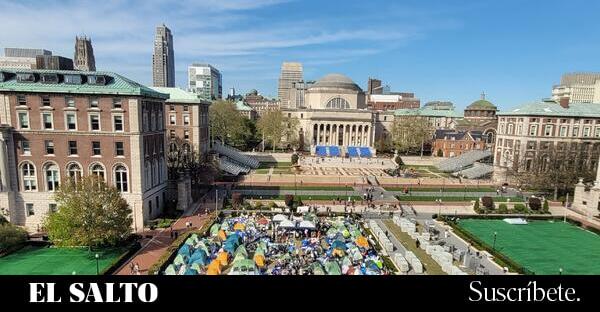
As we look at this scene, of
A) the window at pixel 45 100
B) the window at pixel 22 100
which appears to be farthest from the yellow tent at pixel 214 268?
the window at pixel 22 100

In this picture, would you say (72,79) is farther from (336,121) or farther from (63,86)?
(336,121)

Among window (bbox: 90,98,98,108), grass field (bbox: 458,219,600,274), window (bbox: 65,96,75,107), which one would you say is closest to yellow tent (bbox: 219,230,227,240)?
window (bbox: 90,98,98,108)

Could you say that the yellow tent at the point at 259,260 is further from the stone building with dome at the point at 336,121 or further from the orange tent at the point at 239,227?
the stone building with dome at the point at 336,121

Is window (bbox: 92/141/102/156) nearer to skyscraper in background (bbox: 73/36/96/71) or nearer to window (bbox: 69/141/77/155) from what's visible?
window (bbox: 69/141/77/155)

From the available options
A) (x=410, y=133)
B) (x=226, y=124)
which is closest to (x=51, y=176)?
(x=226, y=124)
